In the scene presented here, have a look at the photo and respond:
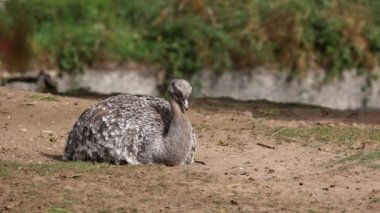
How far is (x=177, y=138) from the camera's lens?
9859mm

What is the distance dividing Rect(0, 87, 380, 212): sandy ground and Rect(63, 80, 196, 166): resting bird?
0.16 meters

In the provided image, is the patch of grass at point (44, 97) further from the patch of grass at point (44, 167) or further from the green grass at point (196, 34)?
the patch of grass at point (44, 167)

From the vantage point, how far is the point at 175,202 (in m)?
8.41

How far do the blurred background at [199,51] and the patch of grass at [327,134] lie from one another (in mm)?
3405

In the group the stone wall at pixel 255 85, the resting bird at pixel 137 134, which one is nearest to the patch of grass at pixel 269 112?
the stone wall at pixel 255 85

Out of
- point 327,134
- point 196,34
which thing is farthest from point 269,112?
point 327,134

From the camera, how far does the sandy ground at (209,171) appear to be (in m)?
8.39

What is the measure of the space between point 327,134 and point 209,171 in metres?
2.62

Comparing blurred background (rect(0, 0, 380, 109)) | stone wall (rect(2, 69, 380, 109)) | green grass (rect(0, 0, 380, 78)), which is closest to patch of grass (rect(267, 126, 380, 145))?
stone wall (rect(2, 69, 380, 109))

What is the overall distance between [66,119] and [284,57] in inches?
173

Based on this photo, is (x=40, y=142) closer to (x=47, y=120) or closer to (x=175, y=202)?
(x=47, y=120)

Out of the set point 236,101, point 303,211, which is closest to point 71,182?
point 303,211

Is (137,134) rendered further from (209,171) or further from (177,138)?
(209,171)

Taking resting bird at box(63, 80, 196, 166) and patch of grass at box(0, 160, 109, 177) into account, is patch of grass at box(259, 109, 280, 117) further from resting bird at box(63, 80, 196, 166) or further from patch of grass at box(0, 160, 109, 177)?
patch of grass at box(0, 160, 109, 177)
